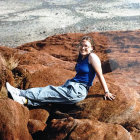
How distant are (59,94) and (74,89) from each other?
0.23 metres

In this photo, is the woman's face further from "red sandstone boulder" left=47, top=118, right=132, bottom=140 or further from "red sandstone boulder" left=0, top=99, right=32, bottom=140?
"red sandstone boulder" left=0, top=99, right=32, bottom=140

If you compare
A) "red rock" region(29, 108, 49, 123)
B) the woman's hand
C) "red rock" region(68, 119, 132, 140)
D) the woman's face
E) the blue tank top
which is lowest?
"red rock" region(29, 108, 49, 123)

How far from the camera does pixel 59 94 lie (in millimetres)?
3676

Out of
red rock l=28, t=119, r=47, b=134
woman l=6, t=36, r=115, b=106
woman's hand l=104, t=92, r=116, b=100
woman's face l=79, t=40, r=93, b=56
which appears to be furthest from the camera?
woman's face l=79, t=40, r=93, b=56

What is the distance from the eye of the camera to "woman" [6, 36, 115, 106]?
3613 mm

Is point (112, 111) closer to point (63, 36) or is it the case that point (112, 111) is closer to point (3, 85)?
point (3, 85)

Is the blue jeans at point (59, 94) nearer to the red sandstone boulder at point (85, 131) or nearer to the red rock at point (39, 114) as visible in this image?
the red rock at point (39, 114)

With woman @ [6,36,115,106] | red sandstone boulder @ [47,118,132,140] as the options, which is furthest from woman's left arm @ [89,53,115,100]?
red sandstone boulder @ [47,118,132,140]

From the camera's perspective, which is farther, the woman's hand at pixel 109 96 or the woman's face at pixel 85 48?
the woman's face at pixel 85 48

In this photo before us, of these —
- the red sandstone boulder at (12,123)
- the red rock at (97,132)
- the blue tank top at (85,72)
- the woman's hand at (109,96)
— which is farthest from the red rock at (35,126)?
the woman's hand at (109,96)

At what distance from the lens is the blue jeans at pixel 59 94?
3629 mm

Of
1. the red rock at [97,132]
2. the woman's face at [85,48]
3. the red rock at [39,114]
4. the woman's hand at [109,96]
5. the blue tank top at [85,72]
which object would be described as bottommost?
the red rock at [39,114]

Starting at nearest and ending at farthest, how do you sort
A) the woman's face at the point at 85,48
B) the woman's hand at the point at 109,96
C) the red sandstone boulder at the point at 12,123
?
the red sandstone boulder at the point at 12,123
the woman's hand at the point at 109,96
the woman's face at the point at 85,48

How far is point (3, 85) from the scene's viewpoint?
13.6ft
